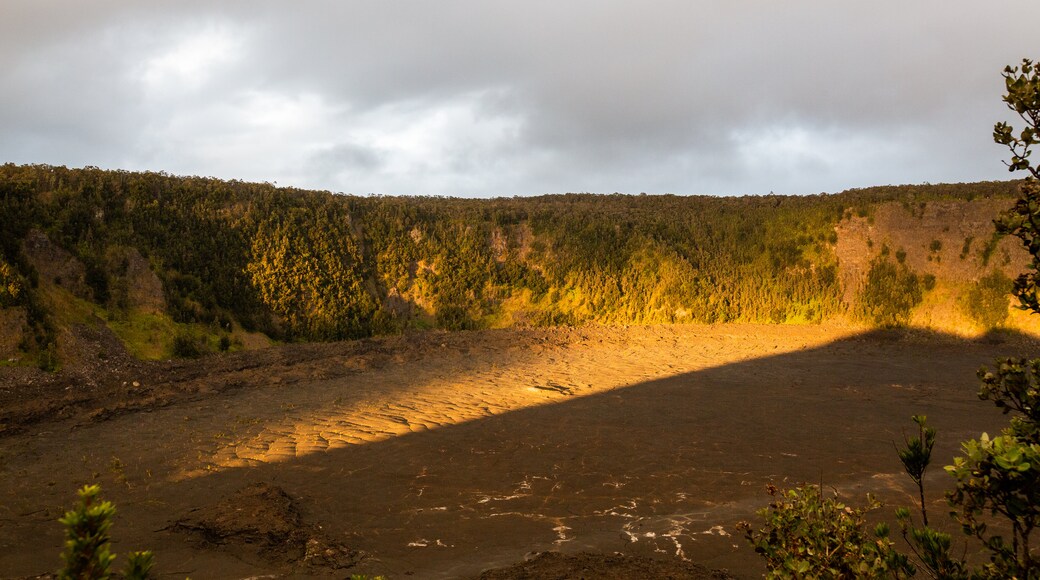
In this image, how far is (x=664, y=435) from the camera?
487 inches

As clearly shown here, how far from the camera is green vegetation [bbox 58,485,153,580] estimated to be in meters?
2.51

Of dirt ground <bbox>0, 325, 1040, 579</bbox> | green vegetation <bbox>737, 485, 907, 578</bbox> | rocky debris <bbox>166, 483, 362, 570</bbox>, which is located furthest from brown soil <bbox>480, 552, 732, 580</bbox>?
green vegetation <bbox>737, 485, 907, 578</bbox>

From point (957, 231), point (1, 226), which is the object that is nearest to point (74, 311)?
point (1, 226)

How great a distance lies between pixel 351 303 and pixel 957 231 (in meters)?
23.7

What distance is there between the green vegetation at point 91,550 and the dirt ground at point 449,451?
4.46 metres

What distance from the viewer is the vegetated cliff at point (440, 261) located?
19.0 meters

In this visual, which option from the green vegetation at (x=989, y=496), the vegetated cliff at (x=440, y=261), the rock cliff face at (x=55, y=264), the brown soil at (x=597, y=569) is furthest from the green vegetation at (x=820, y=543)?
the rock cliff face at (x=55, y=264)

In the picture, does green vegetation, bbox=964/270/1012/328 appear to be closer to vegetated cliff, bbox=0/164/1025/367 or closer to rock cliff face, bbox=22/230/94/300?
vegetated cliff, bbox=0/164/1025/367

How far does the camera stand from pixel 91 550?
2.58 meters

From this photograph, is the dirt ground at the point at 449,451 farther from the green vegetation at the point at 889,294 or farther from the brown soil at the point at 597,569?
the green vegetation at the point at 889,294

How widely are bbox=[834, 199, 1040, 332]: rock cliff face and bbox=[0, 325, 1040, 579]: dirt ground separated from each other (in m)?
3.53

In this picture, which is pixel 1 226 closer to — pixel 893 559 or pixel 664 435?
pixel 664 435

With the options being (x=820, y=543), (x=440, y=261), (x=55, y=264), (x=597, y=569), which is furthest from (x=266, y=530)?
(x=440, y=261)

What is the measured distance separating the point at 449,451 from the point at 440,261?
16.1 meters
